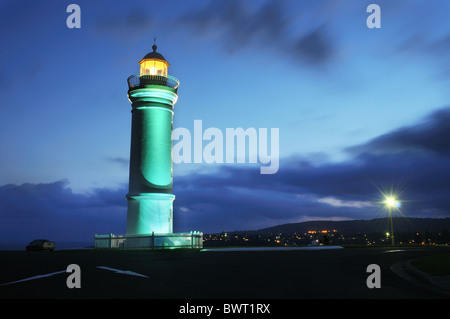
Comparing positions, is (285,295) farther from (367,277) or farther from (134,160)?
(134,160)

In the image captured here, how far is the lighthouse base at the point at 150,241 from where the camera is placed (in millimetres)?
35562

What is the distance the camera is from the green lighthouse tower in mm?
37438

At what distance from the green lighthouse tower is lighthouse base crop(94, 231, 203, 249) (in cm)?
123

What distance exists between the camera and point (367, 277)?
43.5 feet

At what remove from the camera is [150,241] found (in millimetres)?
35656

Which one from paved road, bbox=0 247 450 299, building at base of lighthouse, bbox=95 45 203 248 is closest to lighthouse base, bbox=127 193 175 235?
Answer: building at base of lighthouse, bbox=95 45 203 248

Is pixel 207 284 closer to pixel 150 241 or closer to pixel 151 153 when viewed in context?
pixel 150 241

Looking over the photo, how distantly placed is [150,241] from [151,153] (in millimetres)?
7486

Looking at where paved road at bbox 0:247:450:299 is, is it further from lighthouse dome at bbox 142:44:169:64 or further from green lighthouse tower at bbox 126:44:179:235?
lighthouse dome at bbox 142:44:169:64

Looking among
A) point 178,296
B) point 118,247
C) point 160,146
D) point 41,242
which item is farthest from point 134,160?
point 178,296

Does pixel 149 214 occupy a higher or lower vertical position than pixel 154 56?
lower

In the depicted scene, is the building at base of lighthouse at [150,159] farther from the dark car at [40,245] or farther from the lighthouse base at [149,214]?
the dark car at [40,245]

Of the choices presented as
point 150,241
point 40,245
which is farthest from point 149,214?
point 40,245

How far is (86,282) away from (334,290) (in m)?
6.13
